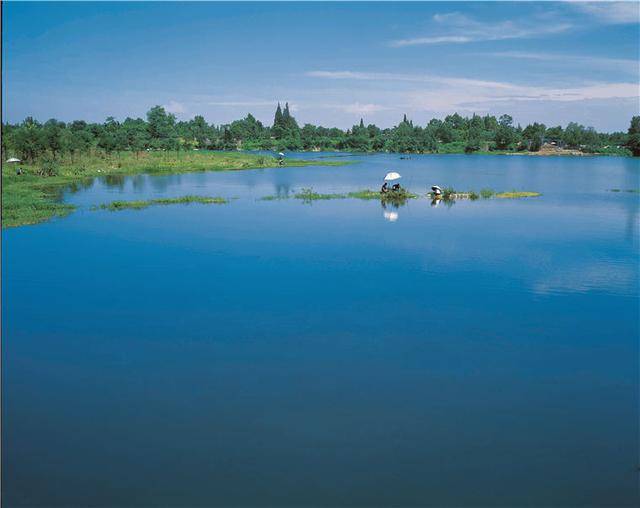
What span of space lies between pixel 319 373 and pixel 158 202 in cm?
2930

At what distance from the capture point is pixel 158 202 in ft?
126

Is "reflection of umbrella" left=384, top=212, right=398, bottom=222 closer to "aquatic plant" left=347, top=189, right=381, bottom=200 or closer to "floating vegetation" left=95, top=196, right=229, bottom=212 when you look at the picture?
"aquatic plant" left=347, top=189, right=381, bottom=200

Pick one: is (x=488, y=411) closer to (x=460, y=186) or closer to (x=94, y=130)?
(x=460, y=186)

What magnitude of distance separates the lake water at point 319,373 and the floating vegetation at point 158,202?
10.5 metres

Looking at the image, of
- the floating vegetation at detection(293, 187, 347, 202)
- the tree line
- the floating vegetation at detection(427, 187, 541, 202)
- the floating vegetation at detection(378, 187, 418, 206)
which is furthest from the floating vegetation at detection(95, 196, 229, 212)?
the tree line

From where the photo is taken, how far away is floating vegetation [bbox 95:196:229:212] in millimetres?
35625

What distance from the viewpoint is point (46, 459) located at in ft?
30.5

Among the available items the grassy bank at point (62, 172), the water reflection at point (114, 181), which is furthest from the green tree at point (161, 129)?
the water reflection at point (114, 181)

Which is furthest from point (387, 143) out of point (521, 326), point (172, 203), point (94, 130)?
point (521, 326)

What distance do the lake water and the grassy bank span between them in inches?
281

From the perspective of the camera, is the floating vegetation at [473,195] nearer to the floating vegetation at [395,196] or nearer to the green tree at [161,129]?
the floating vegetation at [395,196]

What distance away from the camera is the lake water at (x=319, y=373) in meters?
8.78

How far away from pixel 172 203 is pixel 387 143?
416 feet

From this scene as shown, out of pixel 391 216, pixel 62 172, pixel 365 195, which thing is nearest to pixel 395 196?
pixel 365 195
